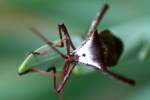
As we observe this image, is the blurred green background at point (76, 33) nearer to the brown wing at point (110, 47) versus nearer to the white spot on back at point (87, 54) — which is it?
the brown wing at point (110, 47)

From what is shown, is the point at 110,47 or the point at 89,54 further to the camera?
the point at 110,47

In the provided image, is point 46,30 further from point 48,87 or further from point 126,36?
point 126,36

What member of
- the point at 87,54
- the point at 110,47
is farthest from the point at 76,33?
the point at 87,54

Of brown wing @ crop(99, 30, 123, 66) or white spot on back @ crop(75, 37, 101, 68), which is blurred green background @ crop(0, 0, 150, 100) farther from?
white spot on back @ crop(75, 37, 101, 68)

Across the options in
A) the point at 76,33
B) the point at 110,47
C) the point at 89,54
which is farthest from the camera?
the point at 76,33

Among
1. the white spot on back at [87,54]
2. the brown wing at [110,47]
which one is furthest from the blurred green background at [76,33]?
the white spot on back at [87,54]

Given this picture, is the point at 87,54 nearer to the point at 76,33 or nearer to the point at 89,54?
the point at 89,54

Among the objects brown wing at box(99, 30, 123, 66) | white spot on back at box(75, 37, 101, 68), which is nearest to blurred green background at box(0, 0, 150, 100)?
brown wing at box(99, 30, 123, 66)
